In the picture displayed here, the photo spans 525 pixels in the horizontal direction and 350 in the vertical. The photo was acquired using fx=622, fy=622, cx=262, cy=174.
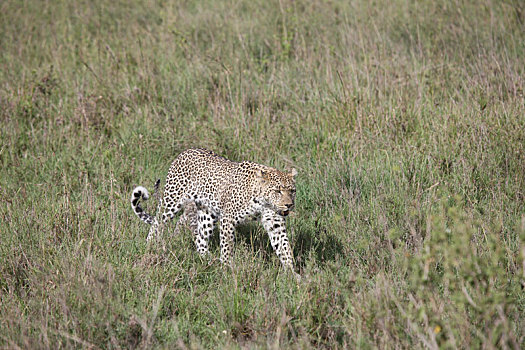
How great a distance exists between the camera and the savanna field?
396 cm

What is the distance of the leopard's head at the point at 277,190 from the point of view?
17.5ft

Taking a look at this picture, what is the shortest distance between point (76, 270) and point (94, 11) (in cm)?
784

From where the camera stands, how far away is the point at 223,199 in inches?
231

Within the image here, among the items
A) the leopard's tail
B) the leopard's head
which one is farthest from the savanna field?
the leopard's head

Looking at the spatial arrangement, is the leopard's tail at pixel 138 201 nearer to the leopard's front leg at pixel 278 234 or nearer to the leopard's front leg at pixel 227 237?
the leopard's front leg at pixel 227 237

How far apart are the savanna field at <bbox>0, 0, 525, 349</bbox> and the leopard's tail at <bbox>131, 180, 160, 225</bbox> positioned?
124mm

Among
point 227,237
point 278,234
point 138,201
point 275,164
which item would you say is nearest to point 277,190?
point 278,234

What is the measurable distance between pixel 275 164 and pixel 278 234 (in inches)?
66.6

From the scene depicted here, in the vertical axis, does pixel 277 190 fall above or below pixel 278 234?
above

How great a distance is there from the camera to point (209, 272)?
5051mm

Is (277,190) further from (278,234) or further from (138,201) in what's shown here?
(138,201)

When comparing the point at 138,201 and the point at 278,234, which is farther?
the point at 138,201

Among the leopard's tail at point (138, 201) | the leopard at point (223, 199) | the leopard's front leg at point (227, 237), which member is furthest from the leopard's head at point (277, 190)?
the leopard's tail at point (138, 201)

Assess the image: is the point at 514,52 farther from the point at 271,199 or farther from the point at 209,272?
the point at 209,272
